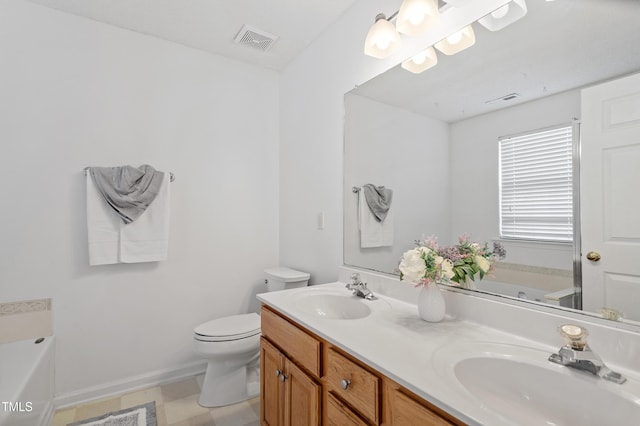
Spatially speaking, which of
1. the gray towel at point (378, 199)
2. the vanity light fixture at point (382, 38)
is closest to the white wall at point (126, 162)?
the gray towel at point (378, 199)

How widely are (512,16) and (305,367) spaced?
1525 millimetres

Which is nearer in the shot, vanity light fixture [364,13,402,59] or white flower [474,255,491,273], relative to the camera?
white flower [474,255,491,273]

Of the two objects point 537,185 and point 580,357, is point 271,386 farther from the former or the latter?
point 537,185

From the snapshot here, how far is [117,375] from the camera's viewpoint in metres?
2.10

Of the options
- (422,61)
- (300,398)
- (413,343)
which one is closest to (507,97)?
(422,61)

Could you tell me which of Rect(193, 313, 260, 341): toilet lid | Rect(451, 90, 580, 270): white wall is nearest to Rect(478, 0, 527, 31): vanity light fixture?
Rect(451, 90, 580, 270): white wall

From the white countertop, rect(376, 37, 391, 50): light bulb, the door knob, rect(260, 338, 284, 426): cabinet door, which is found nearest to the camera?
the white countertop

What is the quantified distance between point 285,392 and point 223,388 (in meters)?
0.88

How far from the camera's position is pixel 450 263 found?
113cm

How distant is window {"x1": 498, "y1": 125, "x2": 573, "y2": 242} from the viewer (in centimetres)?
100

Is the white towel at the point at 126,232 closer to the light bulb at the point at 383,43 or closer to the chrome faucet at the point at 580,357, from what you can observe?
the light bulb at the point at 383,43

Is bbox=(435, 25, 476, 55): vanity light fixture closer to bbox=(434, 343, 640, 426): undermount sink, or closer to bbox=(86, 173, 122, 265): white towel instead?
bbox=(434, 343, 640, 426): undermount sink

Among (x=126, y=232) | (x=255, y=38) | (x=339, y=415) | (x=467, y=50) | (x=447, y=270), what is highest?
(x=255, y=38)

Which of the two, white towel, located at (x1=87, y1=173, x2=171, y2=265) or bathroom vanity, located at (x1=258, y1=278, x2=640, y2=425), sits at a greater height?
white towel, located at (x1=87, y1=173, x2=171, y2=265)
